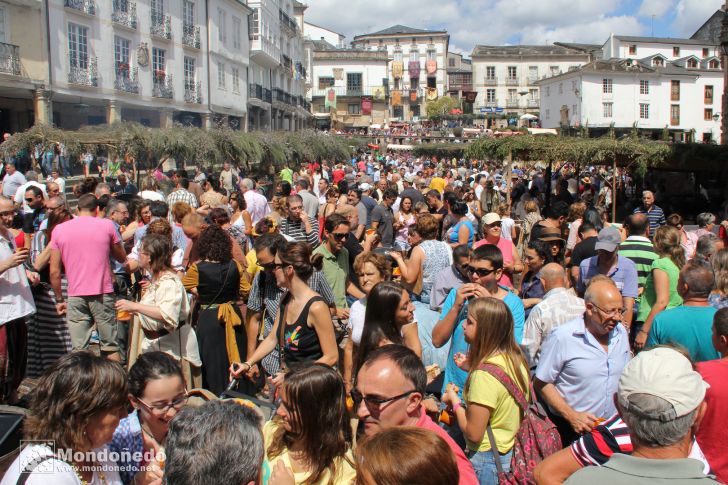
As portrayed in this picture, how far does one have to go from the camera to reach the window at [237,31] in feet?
122

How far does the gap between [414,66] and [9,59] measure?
229ft

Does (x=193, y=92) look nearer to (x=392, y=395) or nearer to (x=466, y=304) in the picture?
(x=466, y=304)

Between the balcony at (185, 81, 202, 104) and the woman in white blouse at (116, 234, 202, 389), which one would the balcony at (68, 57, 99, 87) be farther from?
the woman in white blouse at (116, 234, 202, 389)

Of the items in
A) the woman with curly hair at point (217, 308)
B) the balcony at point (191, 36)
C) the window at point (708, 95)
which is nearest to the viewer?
the woman with curly hair at point (217, 308)

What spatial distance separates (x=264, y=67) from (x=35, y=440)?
44.0m

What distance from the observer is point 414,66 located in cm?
8631

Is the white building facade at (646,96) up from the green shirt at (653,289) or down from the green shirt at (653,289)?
up

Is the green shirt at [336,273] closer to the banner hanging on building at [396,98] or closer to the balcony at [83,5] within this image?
the balcony at [83,5]

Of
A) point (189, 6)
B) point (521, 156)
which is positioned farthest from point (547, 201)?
point (189, 6)

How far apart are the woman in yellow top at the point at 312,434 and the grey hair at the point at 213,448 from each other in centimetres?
41

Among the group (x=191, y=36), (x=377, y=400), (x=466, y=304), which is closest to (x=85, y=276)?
(x=466, y=304)

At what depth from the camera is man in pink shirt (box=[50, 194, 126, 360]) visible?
19.1 ft

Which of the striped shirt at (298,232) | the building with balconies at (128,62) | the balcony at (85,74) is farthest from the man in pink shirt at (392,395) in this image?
the balcony at (85,74)

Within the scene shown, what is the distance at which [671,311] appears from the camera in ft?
13.7
